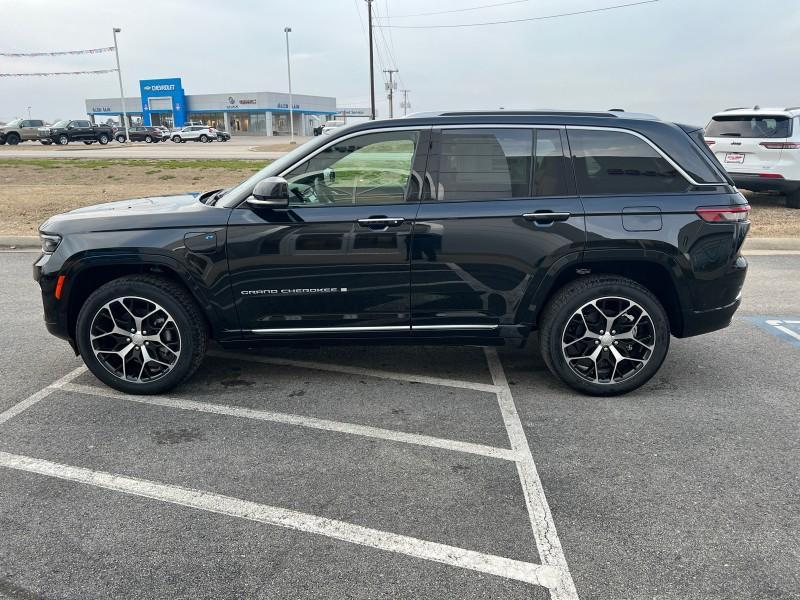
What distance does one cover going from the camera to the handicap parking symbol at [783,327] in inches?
217

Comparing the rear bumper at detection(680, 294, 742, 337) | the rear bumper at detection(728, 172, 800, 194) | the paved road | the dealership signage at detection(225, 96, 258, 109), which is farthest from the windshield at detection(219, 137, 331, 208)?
the dealership signage at detection(225, 96, 258, 109)

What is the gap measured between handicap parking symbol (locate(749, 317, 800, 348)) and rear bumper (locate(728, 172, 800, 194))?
585 centimetres

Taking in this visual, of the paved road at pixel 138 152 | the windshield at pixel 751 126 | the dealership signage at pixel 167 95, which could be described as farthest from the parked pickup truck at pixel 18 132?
the windshield at pixel 751 126

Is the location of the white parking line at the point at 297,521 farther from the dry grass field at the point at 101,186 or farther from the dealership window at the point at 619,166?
the dry grass field at the point at 101,186

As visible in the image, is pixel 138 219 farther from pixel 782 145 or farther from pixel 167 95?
pixel 167 95

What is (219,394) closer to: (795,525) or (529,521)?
(529,521)

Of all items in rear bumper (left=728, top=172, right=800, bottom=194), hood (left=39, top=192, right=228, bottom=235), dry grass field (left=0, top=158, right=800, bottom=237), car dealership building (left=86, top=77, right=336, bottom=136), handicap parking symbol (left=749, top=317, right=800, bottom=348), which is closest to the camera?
hood (left=39, top=192, right=228, bottom=235)

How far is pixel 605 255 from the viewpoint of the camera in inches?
161

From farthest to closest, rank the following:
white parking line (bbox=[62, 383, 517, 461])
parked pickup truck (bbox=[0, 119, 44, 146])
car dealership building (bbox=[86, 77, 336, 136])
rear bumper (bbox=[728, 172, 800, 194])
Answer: car dealership building (bbox=[86, 77, 336, 136])
parked pickup truck (bbox=[0, 119, 44, 146])
rear bumper (bbox=[728, 172, 800, 194])
white parking line (bbox=[62, 383, 517, 461])

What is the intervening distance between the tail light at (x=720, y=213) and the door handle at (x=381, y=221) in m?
1.89

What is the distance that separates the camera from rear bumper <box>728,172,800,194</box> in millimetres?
10992

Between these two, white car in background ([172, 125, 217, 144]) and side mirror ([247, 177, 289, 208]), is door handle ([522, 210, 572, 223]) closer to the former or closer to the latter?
side mirror ([247, 177, 289, 208])

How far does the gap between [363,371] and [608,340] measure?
5.71ft

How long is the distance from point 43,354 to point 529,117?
161 inches
